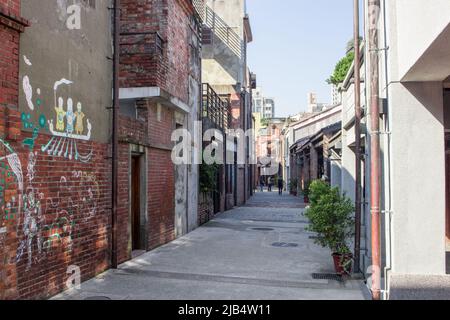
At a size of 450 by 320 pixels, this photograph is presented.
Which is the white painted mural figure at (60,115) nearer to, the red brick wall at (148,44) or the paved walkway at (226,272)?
the paved walkway at (226,272)

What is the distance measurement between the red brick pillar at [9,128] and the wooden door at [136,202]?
4.31 metres

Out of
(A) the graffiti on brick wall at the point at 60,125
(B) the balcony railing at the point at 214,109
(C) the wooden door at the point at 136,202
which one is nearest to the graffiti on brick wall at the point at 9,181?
(A) the graffiti on brick wall at the point at 60,125

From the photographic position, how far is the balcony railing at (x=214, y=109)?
16078 mm

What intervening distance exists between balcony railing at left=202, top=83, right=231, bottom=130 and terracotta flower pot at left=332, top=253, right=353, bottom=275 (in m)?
8.61

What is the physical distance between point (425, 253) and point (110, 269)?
5274 millimetres

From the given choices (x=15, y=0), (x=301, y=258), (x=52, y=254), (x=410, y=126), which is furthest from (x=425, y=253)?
(x=15, y=0)

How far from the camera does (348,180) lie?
38.4 ft

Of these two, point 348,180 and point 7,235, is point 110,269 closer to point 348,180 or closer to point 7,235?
point 7,235

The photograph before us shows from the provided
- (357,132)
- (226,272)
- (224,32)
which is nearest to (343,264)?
(226,272)

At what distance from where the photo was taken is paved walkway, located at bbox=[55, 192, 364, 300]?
636 centimetres

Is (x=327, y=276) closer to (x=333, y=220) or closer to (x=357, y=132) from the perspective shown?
(x=333, y=220)

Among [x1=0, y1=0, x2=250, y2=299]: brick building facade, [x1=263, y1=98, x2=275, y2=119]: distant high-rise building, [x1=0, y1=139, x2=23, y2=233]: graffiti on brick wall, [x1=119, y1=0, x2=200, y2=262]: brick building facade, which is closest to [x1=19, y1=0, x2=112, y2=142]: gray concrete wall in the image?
[x1=0, y1=0, x2=250, y2=299]: brick building facade

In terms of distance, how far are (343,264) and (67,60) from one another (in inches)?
229

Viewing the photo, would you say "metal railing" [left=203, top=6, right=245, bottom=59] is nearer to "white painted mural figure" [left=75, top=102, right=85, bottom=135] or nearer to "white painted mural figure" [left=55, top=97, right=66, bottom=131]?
"white painted mural figure" [left=75, top=102, right=85, bottom=135]
